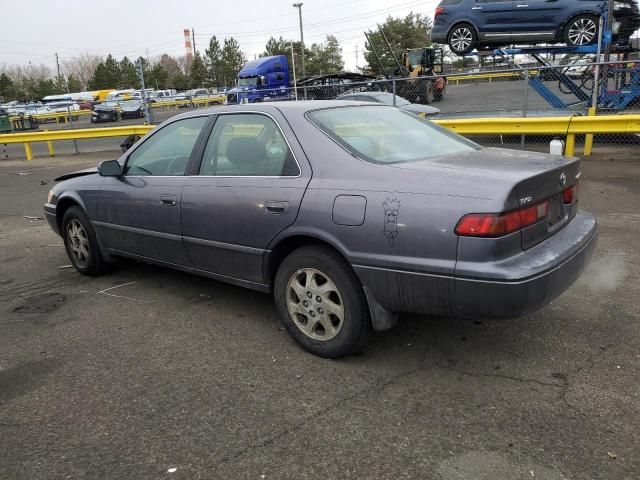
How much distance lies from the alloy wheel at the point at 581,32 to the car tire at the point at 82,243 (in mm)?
12304

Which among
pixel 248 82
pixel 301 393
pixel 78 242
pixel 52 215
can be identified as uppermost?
pixel 248 82

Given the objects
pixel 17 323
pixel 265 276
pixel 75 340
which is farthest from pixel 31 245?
pixel 265 276

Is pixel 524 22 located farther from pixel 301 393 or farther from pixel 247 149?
pixel 301 393

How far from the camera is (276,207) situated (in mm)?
3314

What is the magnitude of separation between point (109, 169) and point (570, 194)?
11.4 ft

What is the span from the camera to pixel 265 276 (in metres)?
3.52

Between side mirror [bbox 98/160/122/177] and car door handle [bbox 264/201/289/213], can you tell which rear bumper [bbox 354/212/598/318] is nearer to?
car door handle [bbox 264/201/289/213]

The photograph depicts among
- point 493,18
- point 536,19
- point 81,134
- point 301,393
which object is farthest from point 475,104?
point 301,393

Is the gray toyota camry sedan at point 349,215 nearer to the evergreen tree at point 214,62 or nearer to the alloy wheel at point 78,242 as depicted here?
the alloy wheel at point 78,242

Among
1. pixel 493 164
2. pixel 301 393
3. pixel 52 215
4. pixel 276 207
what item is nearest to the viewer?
pixel 301 393

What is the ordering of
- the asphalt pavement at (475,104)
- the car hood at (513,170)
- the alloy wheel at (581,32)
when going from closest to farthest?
the car hood at (513,170)
the alloy wheel at (581,32)
the asphalt pavement at (475,104)

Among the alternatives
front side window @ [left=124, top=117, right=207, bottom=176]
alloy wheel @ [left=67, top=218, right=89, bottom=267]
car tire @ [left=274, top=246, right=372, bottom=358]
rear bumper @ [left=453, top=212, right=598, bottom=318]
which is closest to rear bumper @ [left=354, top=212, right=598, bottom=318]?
rear bumper @ [left=453, top=212, right=598, bottom=318]

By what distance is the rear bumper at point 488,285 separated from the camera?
261cm

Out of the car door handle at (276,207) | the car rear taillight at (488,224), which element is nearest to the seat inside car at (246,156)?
the car door handle at (276,207)
